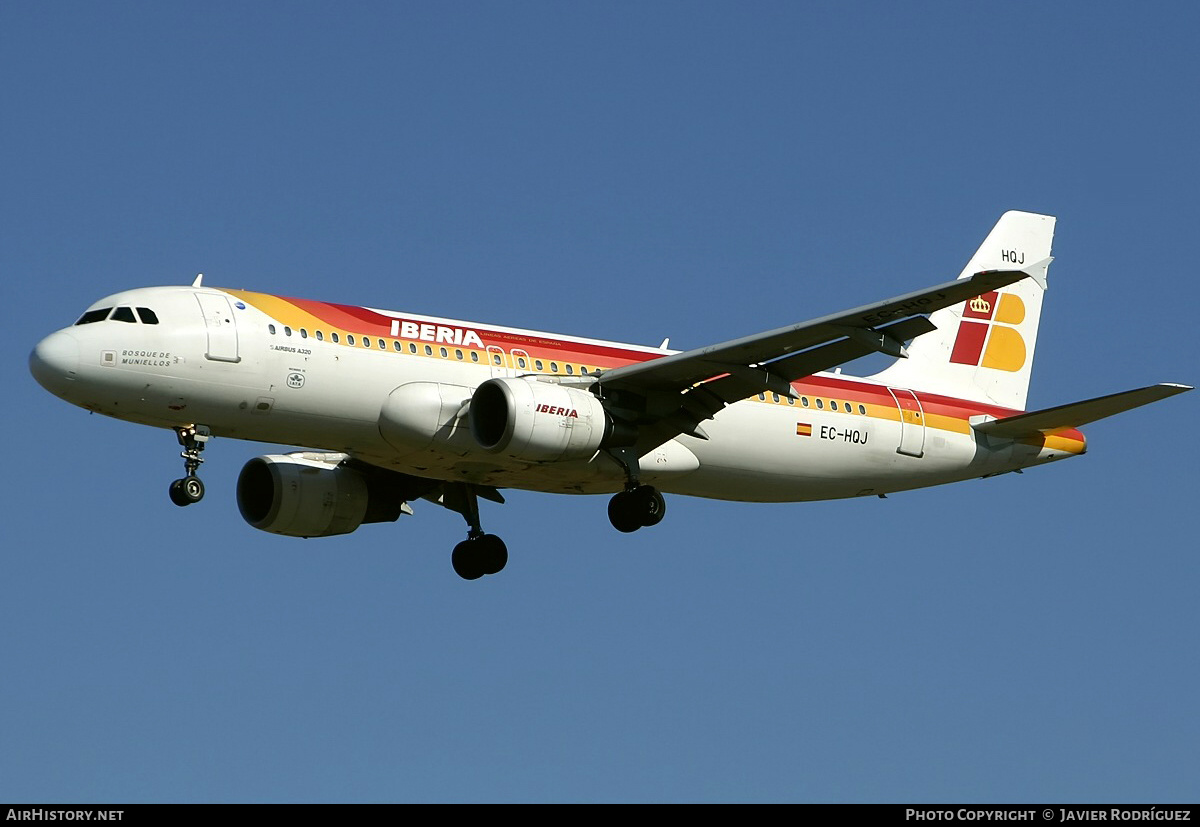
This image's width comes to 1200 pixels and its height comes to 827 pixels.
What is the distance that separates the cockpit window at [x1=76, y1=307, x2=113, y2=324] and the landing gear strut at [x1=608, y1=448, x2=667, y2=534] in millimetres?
10397

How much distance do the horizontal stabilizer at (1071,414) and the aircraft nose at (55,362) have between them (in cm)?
2031

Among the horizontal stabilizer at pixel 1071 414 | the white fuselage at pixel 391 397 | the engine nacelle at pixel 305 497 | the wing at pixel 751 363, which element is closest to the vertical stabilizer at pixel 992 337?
the horizontal stabilizer at pixel 1071 414

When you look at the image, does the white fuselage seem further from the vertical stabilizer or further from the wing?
the vertical stabilizer

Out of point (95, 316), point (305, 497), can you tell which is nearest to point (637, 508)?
point (305, 497)

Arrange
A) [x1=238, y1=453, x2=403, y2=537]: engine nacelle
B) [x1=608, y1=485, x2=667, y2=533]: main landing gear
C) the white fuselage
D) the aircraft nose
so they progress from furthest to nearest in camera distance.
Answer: [x1=238, y1=453, x2=403, y2=537]: engine nacelle → [x1=608, y1=485, x2=667, y2=533]: main landing gear → the white fuselage → the aircraft nose

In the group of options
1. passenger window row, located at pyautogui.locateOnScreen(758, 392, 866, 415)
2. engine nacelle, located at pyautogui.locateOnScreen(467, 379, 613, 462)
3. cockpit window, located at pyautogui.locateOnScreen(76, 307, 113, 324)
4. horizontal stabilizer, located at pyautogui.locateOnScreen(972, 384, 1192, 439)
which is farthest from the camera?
passenger window row, located at pyautogui.locateOnScreen(758, 392, 866, 415)

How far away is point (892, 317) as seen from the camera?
33031 mm

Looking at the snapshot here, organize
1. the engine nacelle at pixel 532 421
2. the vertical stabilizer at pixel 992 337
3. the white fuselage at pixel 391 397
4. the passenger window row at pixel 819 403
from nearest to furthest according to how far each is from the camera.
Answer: the white fuselage at pixel 391 397 → the engine nacelle at pixel 532 421 → the passenger window row at pixel 819 403 → the vertical stabilizer at pixel 992 337

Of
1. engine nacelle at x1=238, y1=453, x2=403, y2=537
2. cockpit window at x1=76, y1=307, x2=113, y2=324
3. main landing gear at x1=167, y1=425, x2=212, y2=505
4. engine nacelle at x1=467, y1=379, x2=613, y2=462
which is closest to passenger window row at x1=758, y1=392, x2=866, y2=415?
engine nacelle at x1=467, y1=379, x2=613, y2=462

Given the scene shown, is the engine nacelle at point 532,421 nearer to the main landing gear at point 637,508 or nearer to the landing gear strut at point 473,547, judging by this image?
the main landing gear at point 637,508

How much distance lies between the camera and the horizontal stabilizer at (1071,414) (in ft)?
117

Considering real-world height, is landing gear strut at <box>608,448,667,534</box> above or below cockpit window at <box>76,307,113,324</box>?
below

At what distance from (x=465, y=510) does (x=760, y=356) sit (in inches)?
345

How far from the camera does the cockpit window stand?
109 ft
